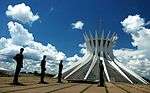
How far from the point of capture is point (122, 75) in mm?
68438

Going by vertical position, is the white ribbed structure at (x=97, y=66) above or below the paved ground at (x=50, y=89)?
above

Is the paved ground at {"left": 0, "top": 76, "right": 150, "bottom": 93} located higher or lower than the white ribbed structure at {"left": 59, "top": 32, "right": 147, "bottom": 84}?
lower

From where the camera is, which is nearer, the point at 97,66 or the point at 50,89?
the point at 50,89

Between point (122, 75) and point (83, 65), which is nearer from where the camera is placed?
point (122, 75)

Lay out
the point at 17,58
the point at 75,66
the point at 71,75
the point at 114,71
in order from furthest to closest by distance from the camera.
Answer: the point at 75,66, the point at 114,71, the point at 71,75, the point at 17,58

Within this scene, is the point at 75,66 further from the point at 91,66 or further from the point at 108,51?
the point at 108,51

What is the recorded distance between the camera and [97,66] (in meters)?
76.4

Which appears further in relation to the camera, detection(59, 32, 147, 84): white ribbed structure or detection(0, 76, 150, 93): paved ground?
detection(59, 32, 147, 84): white ribbed structure

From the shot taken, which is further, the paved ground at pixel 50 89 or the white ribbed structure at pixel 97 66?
the white ribbed structure at pixel 97 66

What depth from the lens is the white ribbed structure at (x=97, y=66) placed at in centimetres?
6681

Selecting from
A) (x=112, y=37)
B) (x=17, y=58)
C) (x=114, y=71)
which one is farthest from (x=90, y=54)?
(x=17, y=58)

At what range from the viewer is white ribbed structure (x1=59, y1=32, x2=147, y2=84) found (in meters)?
66.8

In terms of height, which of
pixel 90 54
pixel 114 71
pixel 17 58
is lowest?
pixel 17 58

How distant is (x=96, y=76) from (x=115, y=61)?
17.3 metres
